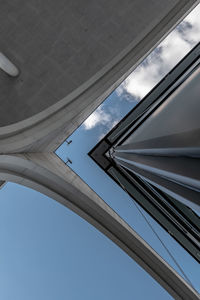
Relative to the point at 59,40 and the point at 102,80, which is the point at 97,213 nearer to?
the point at 102,80

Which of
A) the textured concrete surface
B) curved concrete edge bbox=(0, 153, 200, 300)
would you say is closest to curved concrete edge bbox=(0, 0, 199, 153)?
the textured concrete surface

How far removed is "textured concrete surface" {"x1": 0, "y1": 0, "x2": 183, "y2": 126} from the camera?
8000 millimetres

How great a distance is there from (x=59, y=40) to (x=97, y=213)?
23.2 ft

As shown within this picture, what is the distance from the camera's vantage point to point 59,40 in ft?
26.7

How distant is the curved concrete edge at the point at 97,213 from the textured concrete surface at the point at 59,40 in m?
2.39

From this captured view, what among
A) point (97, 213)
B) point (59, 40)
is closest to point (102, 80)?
point (59, 40)

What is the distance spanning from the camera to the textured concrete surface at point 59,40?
8.00 metres

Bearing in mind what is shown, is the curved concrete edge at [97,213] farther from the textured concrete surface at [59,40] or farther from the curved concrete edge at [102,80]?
the textured concrete surface at [59,40]

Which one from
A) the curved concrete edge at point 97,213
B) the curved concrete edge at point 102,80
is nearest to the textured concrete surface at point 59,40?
the curved concrete edge at point 102,80

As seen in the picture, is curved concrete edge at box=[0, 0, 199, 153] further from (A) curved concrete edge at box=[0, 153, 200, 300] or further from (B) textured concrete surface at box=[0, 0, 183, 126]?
(A) curved concrete edge at box=[0, 153, 200, 300]

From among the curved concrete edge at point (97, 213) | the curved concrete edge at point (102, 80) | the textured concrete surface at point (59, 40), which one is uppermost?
the textured concrete surface at point (59, 40)

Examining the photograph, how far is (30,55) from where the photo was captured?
8.10m

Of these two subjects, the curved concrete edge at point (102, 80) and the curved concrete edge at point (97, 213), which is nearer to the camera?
the curved concrete edge at point (102, 80)

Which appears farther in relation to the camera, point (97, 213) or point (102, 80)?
point (97, 213)
